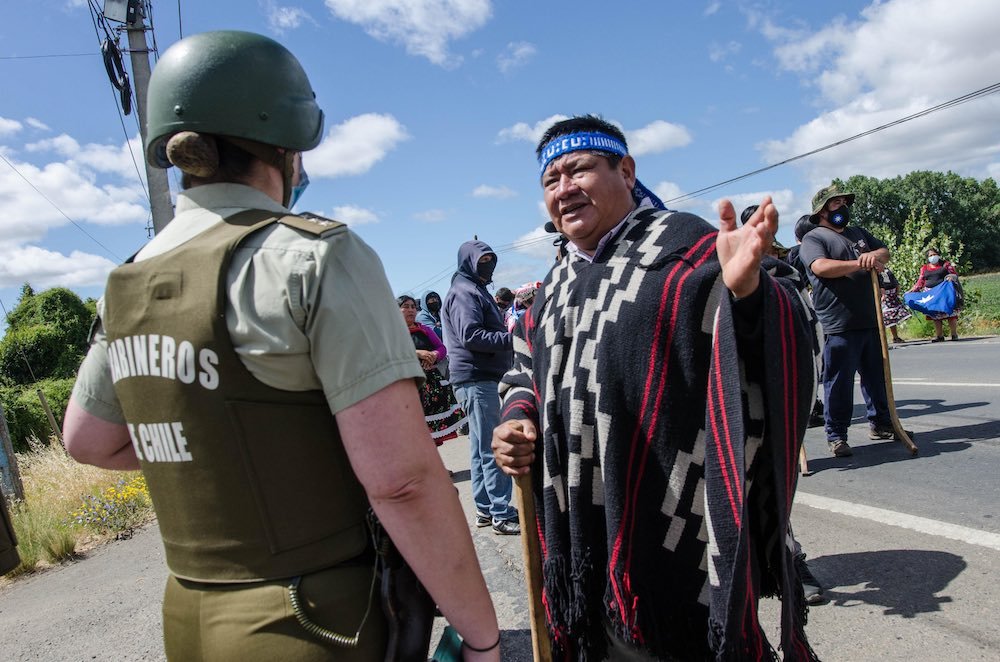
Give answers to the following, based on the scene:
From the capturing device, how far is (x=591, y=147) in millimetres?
2215

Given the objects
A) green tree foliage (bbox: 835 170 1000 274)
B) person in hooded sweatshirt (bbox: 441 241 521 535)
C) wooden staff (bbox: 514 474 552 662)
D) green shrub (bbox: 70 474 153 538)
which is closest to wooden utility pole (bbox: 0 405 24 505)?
green shrub (bbox: 70 474 153 538)

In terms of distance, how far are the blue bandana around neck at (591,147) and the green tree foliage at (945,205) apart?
81.1 m

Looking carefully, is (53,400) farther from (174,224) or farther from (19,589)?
(174,224)

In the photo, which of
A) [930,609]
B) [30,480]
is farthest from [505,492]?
[30,480]

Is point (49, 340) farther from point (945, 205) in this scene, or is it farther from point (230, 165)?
point (945, 205)

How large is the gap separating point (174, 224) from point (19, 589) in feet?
18.8

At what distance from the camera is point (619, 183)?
2213mm

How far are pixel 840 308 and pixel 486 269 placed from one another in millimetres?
2975

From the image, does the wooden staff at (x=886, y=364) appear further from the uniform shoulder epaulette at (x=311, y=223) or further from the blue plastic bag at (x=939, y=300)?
the blue plastic bag at (x=939, y=300)

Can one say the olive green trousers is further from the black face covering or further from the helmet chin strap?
the black face covering

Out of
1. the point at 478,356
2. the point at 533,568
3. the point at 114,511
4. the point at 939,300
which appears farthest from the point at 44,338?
the point at 939,300

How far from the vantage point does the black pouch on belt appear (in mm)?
1242

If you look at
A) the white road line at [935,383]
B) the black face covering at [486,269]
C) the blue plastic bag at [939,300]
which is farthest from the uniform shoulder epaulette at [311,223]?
the blue plastic bag at [939,300]

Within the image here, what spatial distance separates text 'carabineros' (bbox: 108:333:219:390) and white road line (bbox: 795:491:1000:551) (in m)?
3.92
